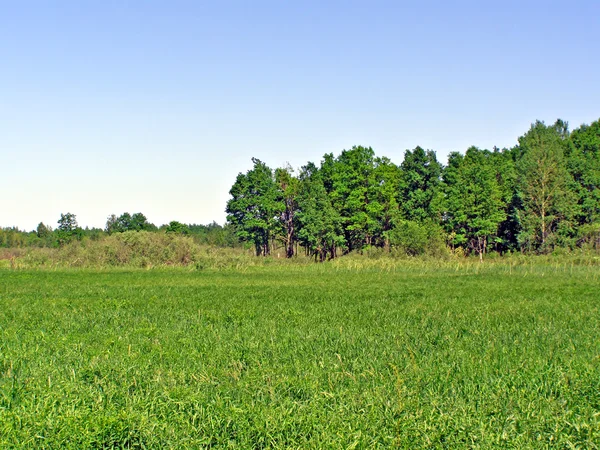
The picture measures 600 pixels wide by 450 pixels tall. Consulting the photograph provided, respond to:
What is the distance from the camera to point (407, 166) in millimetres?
68625

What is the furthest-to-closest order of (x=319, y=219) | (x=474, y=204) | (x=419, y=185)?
(x=419, y=185)
(x=474, y=204)
(x=319, y=219)

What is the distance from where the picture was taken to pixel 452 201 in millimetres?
66312

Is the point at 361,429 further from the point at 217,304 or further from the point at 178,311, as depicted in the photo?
the point at 217,304

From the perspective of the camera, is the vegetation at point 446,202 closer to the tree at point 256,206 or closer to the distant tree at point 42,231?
the tree at point 256,206

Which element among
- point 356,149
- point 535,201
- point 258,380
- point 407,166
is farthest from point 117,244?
point 258,380

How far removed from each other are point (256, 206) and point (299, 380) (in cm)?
6710

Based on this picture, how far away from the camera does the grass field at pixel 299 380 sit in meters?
6.02

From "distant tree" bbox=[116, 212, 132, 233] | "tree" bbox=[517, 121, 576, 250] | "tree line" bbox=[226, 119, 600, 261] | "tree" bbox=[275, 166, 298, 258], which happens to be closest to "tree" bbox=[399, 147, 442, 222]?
"tree line" bbox=[226, 119, 600, 261]

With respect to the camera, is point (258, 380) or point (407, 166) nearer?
point (258, 380)

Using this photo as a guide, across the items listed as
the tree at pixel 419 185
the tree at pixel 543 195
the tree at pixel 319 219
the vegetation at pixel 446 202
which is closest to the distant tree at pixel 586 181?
the vegetation at pixel 446 202

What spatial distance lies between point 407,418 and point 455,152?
234 feet

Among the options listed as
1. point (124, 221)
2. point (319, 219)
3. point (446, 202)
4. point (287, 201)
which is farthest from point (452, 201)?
point (124, 221)

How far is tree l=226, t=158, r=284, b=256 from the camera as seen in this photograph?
73.2m

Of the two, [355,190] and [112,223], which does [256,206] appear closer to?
[355,190]
